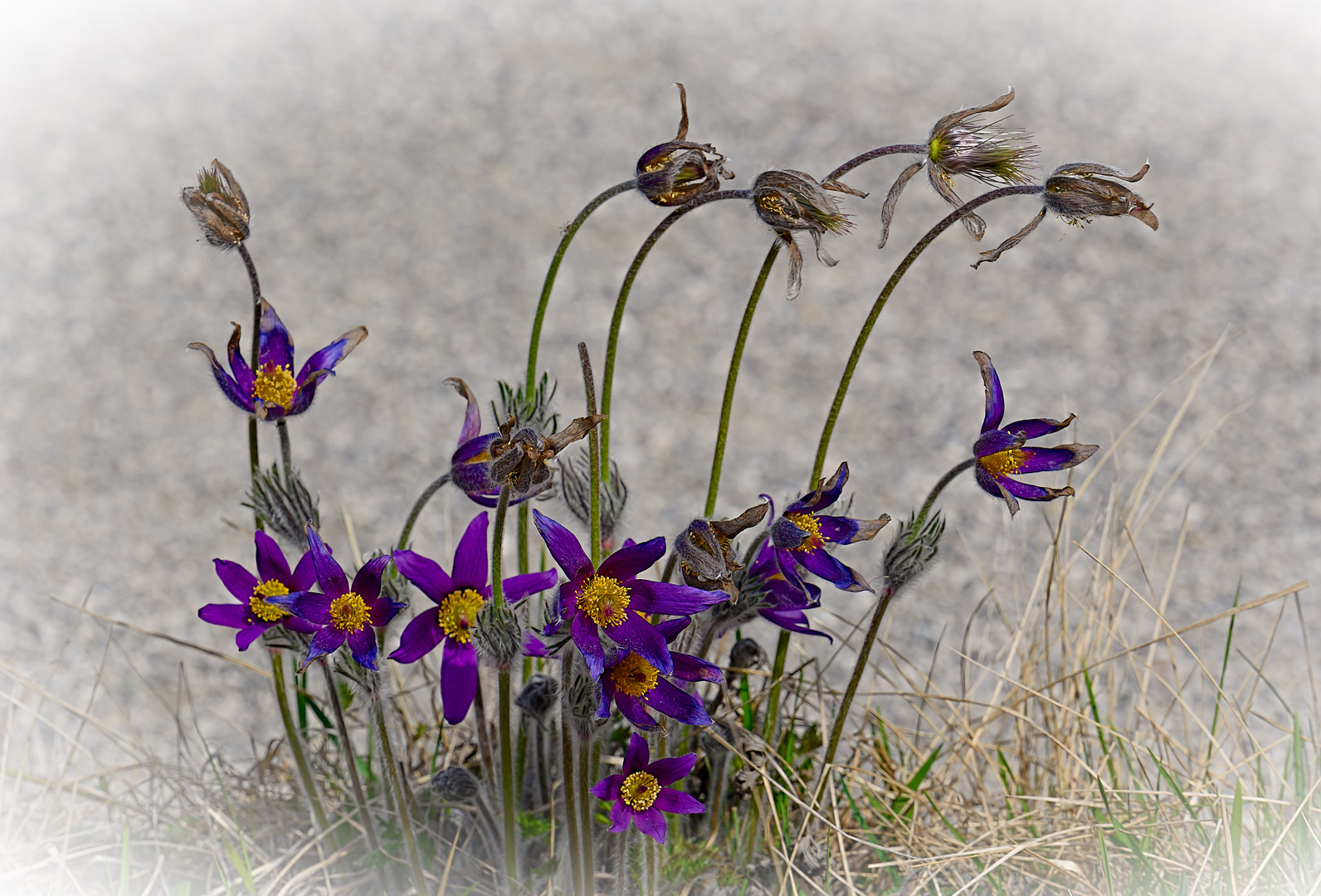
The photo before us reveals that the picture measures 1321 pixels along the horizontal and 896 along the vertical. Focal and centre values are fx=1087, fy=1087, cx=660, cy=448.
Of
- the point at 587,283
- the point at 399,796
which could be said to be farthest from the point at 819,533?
the point at 587,283

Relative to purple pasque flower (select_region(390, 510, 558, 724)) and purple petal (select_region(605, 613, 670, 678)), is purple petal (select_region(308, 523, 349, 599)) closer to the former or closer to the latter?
purple pasque flower (select_region(390, 510, 558, 724))

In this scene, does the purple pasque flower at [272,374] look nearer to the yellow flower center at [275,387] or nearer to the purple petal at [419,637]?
the yellow flower center at [275,387]

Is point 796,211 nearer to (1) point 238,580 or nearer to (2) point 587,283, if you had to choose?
(1) point 238,580

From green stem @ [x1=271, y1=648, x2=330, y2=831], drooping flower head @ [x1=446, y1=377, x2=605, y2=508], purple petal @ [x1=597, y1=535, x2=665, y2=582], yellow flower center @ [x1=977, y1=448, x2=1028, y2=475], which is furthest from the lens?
green stem @ [x1=271, y1=648, x2=330, y2=831]

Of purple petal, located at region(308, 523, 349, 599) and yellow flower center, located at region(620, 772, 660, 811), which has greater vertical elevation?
purple petal, located at region(308, 523, 349, 599)

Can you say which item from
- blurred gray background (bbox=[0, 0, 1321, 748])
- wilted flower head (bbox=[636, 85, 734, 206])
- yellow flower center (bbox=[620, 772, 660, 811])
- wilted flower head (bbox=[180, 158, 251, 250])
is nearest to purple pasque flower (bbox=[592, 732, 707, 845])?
yellow flower center (bbox=[620, 772, 660, 811])

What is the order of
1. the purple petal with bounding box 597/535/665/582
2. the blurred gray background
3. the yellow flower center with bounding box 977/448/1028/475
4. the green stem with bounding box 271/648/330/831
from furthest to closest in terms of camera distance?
the blurred gray background < the green stem with bounding box 271/648/330/831 < the yellow flower center with bounding box 977/448/1028/475 < the purple petal with bounding box 597/535/665/582

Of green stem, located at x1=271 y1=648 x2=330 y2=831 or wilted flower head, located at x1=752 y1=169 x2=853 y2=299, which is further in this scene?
green stem, located at x1=271 y1=648 x2=330 y2=831
